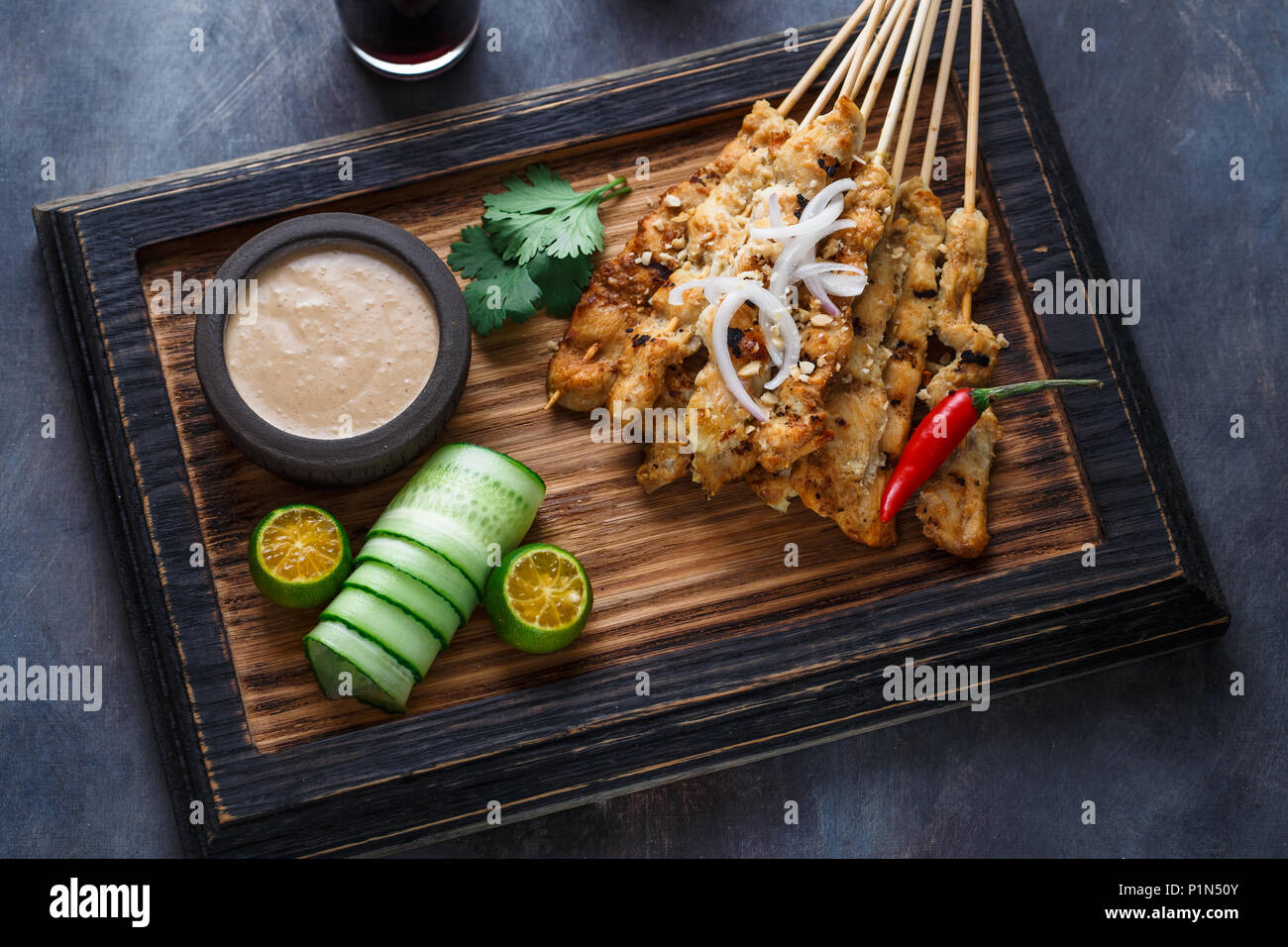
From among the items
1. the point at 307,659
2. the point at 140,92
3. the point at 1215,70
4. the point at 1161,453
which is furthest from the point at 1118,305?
the point at 140,92

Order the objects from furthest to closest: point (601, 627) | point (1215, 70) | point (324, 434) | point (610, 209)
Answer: point (1215, 70)
point (610, 209)
point (601, 627)
point (324, 434)

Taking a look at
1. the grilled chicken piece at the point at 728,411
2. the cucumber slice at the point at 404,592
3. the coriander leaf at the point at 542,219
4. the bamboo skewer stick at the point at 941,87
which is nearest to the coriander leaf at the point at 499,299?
the coriander leaf at the point at 542,219

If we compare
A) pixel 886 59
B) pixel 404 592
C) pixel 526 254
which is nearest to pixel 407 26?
pixel 526 254

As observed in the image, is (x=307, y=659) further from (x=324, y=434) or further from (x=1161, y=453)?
(x=1161, y=453)

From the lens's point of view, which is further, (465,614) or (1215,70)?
(1215,70)

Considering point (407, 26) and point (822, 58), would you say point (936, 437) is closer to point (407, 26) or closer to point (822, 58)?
point (822, 58)

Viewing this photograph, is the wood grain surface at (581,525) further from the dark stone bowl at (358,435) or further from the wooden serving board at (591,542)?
the dark stone bowl at (358,435)
